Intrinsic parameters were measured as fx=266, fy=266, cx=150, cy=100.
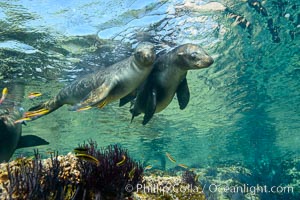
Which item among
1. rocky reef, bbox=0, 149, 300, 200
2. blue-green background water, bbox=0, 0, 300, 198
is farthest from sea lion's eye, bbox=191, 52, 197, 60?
blue-green background water, bbox=0, 0, 300, 198

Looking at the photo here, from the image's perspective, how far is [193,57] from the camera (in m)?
6.40

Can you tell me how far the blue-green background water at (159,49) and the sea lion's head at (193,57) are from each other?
146 inches

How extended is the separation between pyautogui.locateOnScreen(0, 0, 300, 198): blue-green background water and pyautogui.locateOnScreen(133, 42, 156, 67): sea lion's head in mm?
3850

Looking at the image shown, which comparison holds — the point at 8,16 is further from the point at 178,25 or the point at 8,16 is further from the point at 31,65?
the point at 178,25

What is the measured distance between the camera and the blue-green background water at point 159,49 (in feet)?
33.1

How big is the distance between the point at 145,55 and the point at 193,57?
1174mm

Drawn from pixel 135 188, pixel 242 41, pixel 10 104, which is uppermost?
pixel 242 41

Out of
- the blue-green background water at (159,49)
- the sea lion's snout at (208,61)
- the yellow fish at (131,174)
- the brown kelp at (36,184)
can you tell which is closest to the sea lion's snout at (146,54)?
the sea lion's snout at (208,61)

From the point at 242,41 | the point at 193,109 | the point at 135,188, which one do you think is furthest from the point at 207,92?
the point at 135,188

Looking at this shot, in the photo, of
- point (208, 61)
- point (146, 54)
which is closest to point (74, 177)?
point (146, 54)

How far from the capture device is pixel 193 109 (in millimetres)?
23609

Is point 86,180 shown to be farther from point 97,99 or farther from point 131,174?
point 97,99

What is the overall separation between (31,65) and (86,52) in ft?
11.0

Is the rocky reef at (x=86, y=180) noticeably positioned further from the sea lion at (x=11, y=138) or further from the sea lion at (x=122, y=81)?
the sea lion at (x=11, y=138)
